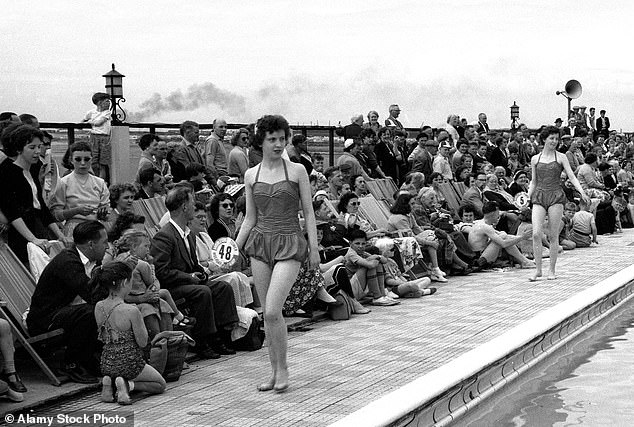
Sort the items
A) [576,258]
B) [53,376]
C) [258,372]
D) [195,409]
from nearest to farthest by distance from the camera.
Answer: [195,409]
[53,376]
[258,372]
[576,258]

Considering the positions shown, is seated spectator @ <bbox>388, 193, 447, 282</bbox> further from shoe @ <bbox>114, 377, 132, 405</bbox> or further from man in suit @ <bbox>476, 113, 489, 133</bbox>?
man in suit @ <bbox>476, 113, 489, 133</bbox>

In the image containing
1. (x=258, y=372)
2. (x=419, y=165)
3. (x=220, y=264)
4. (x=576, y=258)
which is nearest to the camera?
(x=258, y=372)

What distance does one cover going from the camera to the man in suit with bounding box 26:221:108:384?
6547 mm

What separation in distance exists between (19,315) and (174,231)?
54.2 inches

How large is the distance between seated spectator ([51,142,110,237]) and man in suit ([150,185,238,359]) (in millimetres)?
897

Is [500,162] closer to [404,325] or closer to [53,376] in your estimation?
[404,325]

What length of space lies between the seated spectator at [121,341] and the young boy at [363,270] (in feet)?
13.0

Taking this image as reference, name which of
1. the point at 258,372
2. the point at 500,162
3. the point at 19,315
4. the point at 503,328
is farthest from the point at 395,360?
the point at 500,162

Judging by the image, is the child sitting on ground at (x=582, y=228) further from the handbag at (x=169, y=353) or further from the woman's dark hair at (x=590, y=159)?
the handbag at (x=169, y=353)

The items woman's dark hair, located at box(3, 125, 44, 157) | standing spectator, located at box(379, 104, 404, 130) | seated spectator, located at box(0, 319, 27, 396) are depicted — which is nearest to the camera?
seated spectator, located at box(0, 319, 27, 396)

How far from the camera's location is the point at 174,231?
7.62 m

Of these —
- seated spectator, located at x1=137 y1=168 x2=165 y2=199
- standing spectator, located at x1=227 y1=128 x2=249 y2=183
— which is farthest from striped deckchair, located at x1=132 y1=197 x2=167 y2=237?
standing spectator, located at x1=227 y1=128 x2=249 y2=183

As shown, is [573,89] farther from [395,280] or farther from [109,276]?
[109,276]

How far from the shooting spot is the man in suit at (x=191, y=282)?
7.43m
